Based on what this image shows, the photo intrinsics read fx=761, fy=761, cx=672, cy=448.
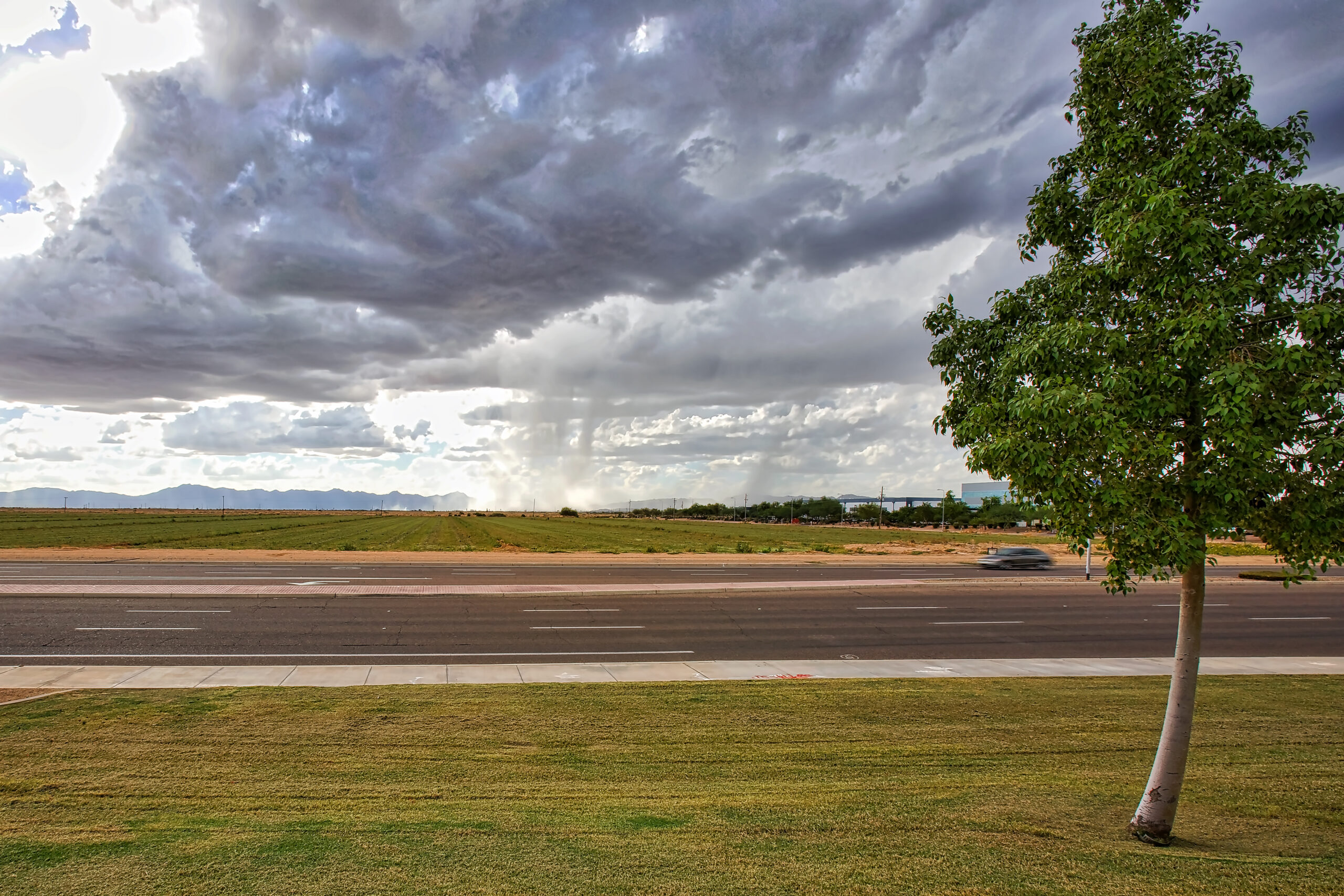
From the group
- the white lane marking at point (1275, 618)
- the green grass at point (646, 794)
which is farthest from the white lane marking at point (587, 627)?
the white lane marking at point (1275, 618)

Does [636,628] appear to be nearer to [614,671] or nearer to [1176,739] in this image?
[614,671]

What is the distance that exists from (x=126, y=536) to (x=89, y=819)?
69080 millimetres

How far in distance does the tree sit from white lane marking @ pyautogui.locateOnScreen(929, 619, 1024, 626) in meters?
14.2

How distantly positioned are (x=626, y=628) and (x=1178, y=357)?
14456 millimetres

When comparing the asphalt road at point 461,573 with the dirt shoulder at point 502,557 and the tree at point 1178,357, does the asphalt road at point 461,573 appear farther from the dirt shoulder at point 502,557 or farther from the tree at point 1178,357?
the tree at point 1178,357

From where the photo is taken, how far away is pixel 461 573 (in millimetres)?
31109

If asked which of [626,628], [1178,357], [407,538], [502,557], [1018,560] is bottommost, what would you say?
[407,538]

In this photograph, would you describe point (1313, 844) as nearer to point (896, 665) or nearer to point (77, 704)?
point (896, 665)

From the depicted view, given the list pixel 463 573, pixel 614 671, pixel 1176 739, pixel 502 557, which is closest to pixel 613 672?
pixel 614 671

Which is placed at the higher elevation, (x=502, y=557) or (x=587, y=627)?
(x=587, y=627)

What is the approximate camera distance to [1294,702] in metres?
11.3

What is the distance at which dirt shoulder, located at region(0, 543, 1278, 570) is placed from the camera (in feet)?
113

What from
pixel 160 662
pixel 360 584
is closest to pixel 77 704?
pixel 160 662

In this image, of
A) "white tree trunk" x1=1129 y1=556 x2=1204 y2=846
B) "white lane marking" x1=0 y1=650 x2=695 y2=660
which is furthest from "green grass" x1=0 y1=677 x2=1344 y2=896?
"white lane marking" x1=0 y1=650 x2=695 y2=660
